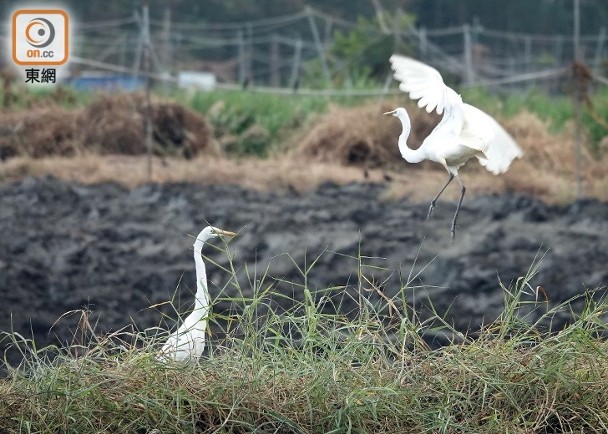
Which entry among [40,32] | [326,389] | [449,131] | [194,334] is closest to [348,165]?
[40,32]

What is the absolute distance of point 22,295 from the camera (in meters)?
8.72

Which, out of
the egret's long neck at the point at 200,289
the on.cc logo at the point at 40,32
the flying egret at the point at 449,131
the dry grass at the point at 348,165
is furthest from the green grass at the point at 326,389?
the dry grass at the point at 348,165

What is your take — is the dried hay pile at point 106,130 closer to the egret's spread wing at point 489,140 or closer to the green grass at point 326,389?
the egret's spread wing at point 489,140

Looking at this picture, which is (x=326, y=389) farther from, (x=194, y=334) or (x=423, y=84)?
(x=423, y=84)

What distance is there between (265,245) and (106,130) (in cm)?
627

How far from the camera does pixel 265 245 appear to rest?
437 inches

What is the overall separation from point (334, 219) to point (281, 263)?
2458 millimetres

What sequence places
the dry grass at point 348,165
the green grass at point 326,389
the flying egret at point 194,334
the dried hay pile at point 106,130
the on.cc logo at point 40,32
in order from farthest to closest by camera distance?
Answer: the dried hay pile at point 106,130 → the dry grass at point 348,165 → the on.cc logo at point 40,32 → the flying egret at point 194,334 → the green grass at point 326,389

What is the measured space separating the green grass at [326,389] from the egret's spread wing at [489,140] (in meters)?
0.58

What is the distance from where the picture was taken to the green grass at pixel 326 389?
13.7 feet

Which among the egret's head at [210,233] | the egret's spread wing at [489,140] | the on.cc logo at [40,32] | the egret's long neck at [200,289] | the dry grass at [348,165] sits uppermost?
the on.cc logo at [40,32]

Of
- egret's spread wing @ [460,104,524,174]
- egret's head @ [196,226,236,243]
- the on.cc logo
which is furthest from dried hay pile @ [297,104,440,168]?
egret's spread wing @ [460,104,524,174]

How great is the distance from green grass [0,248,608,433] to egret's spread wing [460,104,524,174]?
580 mm

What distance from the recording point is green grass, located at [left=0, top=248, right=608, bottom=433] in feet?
13.7
